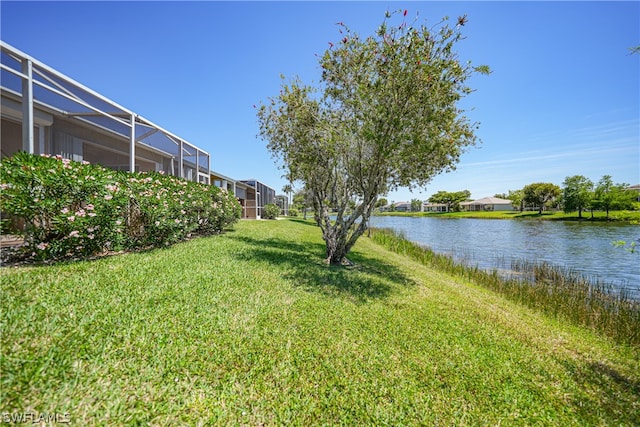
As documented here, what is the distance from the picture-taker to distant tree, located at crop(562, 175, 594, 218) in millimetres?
37938

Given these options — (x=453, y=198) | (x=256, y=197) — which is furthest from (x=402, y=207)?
(x=256, y=197)

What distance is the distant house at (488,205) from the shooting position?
81375 mm

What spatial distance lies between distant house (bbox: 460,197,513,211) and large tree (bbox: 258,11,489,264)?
295ft

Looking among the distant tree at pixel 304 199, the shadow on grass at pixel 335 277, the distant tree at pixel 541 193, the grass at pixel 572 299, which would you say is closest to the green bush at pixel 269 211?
the distant tree at pixel 304 199

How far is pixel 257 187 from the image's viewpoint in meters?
30.2

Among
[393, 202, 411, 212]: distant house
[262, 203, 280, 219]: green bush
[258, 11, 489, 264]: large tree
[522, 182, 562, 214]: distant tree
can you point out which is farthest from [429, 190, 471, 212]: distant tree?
[258, 11, 489, 264]: large tree

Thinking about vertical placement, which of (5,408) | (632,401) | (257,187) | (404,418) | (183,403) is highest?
(257,187)

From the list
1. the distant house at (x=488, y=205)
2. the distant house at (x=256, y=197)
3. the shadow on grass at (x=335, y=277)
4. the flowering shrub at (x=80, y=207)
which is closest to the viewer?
the flowering shrub at (x=80, y=207)

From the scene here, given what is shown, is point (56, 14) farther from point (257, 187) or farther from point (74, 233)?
point (257, 187)

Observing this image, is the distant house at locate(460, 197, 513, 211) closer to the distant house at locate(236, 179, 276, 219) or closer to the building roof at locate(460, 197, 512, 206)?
the building roof at locate(460, 197, 512, 206)

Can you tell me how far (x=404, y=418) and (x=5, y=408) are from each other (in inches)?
115

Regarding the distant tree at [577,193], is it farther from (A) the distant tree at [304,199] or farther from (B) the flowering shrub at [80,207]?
(B) the flowering shrub at [80,207]

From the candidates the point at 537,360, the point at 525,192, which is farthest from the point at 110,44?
the point at 525,192

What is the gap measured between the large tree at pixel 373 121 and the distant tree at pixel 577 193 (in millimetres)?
45879
